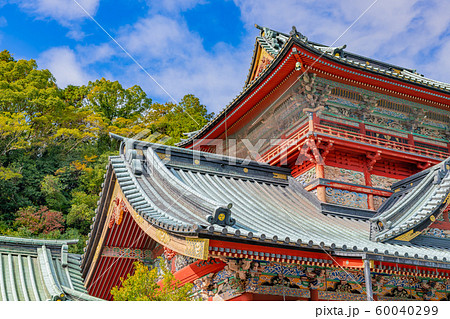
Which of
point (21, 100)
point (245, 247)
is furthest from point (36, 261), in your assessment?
point (21, 100)

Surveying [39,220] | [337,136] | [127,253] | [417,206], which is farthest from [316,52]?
[39,220]

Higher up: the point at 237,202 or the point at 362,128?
the point at 362,128

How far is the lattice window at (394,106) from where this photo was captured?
15.5m

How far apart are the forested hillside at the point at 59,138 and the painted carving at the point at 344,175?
16.8m

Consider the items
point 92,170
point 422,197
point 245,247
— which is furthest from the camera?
point 92,170

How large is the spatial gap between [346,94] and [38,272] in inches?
408

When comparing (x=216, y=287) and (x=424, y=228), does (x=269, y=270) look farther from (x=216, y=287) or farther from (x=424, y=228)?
(x=424, y=228)

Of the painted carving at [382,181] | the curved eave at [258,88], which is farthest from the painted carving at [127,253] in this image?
the painted carving at [382,181]

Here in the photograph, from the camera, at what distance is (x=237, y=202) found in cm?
1120

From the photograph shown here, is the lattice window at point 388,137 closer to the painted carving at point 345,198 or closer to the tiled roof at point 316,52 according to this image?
the tiled roof at point 316,52

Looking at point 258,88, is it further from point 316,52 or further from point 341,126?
point 341,126

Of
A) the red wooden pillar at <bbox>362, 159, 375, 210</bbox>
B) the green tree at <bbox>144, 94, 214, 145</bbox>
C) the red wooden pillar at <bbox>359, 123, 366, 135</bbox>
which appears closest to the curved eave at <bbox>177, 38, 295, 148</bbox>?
the red wooden pillar at <bbox>359, 123, 366, 135</bbox>
